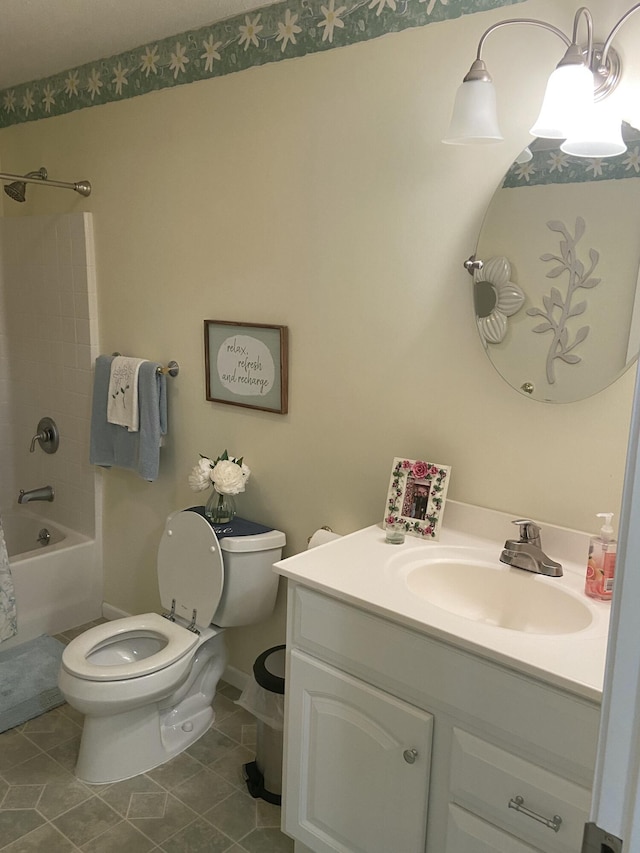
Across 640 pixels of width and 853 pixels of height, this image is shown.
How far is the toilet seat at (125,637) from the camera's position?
6.96 feet

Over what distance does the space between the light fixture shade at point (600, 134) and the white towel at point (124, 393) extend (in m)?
1.75

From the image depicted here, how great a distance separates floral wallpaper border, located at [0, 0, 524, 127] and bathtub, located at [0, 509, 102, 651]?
73.0 inches

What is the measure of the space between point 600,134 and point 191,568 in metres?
1.75

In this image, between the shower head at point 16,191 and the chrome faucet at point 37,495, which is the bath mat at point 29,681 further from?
the shower head at point 16,191

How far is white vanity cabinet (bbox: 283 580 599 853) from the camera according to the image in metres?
1.33

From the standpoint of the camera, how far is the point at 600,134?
1.57 m

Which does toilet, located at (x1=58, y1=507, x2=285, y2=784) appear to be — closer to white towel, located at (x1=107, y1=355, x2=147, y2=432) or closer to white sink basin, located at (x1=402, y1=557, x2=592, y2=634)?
white towel, located at (x1=107, y1=355, x2=147, y2=432)

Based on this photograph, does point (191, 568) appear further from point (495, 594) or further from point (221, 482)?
point (495, 594)

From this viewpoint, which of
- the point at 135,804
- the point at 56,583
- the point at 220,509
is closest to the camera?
the point at 135,804

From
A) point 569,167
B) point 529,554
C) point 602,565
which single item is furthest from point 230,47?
point 602,565

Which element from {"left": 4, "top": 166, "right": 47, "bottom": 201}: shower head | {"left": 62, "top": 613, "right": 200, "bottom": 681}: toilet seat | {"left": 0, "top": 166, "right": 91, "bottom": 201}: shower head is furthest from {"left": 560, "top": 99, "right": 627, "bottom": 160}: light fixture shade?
{"left": 4, "top": 166, "right": 47, "bottom": 201}: shower head

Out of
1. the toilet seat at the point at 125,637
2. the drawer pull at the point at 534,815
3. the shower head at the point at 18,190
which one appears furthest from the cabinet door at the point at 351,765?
the shower head at the point at 18,190

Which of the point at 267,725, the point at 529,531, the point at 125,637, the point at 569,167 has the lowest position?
the point at 267,725

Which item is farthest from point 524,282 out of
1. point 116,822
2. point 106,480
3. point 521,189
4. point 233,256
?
point 106,480
